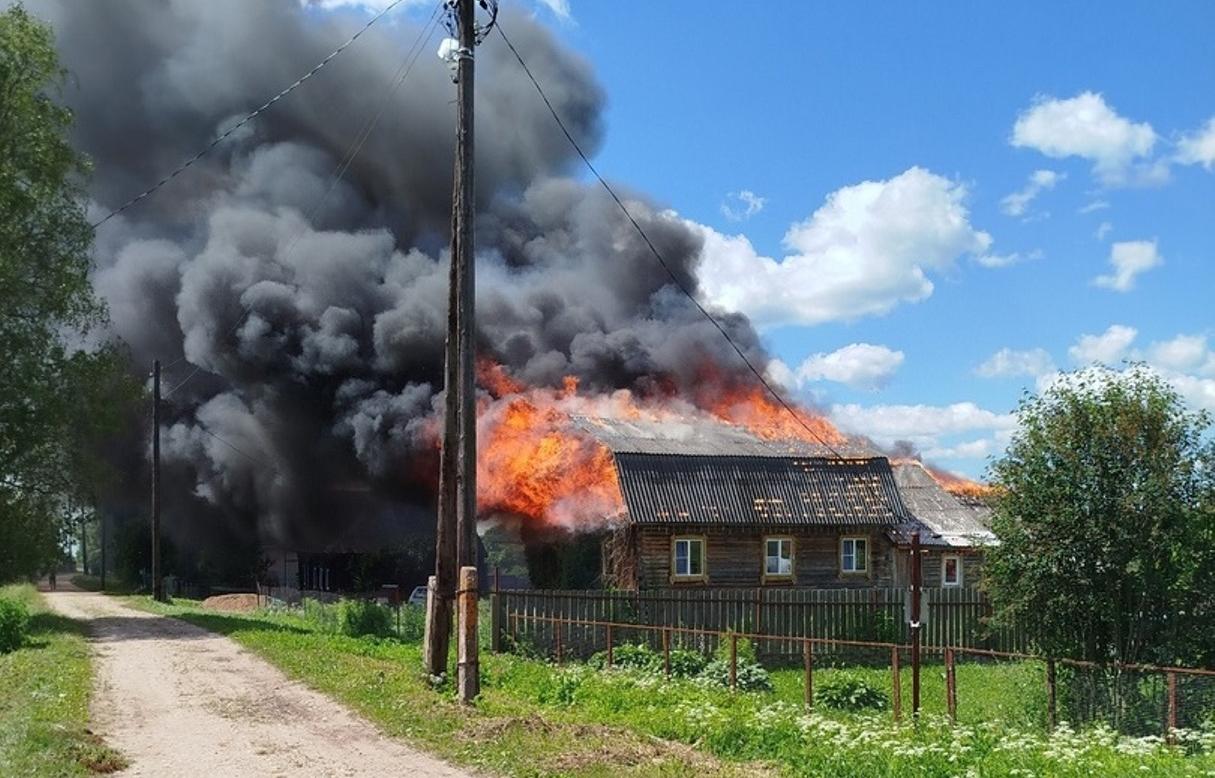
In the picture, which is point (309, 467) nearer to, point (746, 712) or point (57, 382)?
point (57, 382)

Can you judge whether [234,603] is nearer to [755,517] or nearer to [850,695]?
[755,517]

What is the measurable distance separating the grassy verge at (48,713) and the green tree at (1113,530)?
37.6ft

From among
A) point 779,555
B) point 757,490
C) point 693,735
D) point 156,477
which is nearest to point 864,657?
point 779,555

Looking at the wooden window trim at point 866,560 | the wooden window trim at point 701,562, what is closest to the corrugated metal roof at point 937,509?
the wooden window trim at point 866,560

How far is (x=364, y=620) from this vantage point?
2553cm

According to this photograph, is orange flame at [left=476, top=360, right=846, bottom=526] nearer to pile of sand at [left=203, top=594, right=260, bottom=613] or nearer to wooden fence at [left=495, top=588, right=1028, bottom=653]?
wooden fence at [left=495, top=588, right=1028, bottom=653]

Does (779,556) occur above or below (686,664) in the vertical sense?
above

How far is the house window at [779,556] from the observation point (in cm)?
3011

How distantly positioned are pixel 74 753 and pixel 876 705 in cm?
987

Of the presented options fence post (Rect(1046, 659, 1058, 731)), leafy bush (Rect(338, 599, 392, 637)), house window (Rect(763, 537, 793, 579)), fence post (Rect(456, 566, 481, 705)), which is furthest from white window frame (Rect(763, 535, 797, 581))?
fence post (Rect(456, 566, 481, 705))

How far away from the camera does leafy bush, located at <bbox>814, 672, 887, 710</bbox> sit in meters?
15.6

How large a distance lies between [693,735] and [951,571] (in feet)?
76.0

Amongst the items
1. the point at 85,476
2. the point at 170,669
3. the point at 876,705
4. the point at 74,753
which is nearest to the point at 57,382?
the point at 85,476

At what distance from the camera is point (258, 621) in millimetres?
28891
